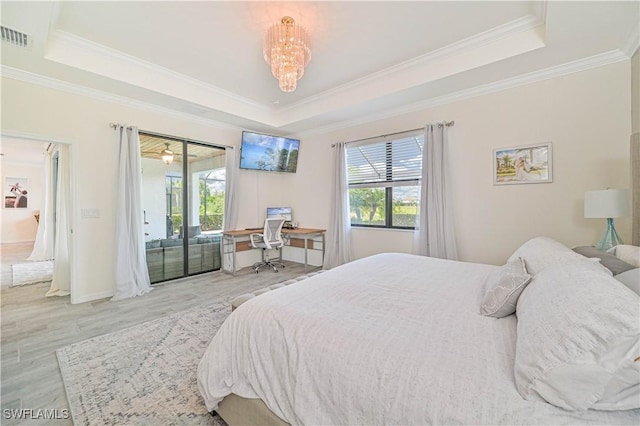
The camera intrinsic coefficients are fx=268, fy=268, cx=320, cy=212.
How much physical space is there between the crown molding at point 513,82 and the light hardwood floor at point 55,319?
3265 millimetres

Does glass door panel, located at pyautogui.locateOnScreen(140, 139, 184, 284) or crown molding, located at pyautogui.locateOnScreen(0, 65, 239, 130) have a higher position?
crown molding, located at pyautogui.locateOnScreen(0, 65, 239, 130)

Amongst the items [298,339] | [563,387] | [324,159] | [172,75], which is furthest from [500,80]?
[172,75]

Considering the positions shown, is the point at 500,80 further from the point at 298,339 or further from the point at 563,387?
the point at 298,339

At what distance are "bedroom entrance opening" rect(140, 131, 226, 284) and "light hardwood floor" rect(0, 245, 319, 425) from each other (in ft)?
1.13

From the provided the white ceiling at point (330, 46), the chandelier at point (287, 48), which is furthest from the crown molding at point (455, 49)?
the chandelier at point (287, 48)

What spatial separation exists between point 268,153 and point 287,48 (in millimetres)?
2904

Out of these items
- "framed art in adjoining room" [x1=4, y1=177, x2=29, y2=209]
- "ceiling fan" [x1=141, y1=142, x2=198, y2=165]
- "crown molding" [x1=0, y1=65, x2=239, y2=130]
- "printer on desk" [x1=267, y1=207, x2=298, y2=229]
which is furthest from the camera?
"framed art in adjoining room" [x1=4, y1=177, x2=29, y2=209]

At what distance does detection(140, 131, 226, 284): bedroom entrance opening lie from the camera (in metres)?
4.34

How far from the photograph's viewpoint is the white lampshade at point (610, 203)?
227 cm

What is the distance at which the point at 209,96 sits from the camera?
4.13 metres

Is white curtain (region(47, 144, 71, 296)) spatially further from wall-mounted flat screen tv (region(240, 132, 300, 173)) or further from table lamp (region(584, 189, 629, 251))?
table lamp (region(584, 189, 629, 251))

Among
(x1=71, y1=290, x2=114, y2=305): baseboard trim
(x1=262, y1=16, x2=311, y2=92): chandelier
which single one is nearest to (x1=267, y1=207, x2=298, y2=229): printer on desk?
(x1=71, y1=290, x2=114, y2=305): baseboard trim

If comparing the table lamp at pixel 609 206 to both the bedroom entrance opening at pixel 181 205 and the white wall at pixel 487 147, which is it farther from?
the bedroom entrance opening at pixel 181 205

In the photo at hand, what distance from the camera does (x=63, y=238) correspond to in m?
3.86
